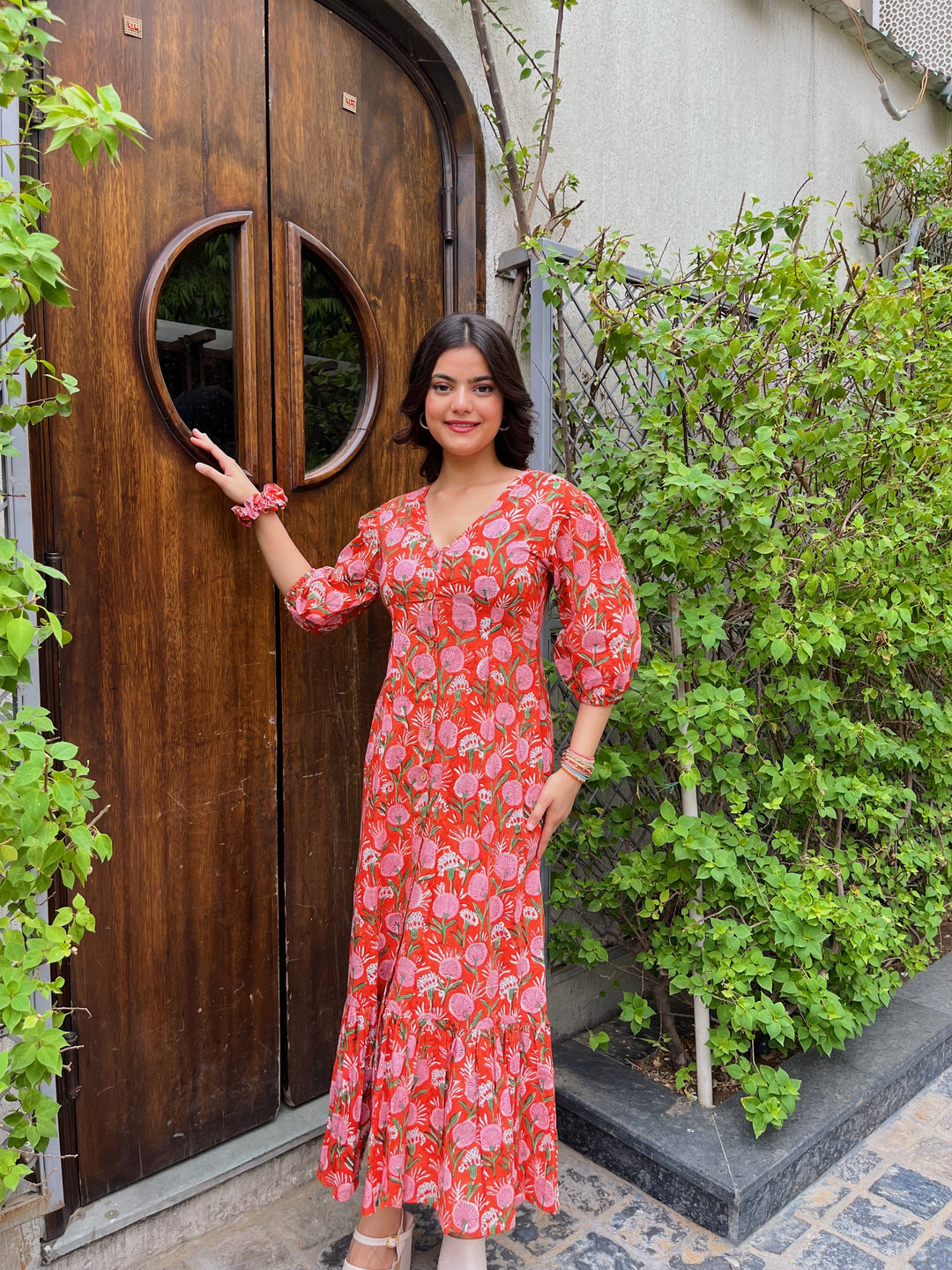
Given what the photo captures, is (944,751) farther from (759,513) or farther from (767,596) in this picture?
(759,513)

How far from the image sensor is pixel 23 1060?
126 cm

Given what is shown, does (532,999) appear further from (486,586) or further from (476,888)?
(486,586)

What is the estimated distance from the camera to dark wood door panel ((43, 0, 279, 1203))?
6.01 feet

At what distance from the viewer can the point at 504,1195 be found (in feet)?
5.87

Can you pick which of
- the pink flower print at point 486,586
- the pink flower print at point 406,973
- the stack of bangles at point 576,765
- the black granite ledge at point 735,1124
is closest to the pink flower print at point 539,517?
the pink flower print at point 486,586

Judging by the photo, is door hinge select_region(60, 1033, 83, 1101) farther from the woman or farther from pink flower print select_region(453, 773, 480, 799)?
pink flower print select_region(453, 773, 480, 799)

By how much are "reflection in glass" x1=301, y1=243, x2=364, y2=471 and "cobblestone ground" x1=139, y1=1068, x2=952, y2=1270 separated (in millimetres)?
1791

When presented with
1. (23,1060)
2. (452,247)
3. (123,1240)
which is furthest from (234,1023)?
(452,247)

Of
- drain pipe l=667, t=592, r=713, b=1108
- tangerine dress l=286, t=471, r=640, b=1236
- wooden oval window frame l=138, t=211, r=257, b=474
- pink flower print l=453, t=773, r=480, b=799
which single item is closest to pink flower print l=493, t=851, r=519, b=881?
tangerine dress l=286, t=471, r=640, b=1236

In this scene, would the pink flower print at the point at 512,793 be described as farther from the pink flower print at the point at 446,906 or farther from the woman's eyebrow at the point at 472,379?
the woman's eyebrow at the point at 472,379

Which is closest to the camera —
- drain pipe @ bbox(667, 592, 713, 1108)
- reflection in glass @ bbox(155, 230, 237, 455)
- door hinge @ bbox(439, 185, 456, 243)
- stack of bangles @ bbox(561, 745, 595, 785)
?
stack of bangles @ bbox(561, 745, 595, 785)

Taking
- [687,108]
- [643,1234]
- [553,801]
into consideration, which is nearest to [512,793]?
[553,801]

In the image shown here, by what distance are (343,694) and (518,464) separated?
0.78 m

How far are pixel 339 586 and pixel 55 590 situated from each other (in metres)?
0.56
